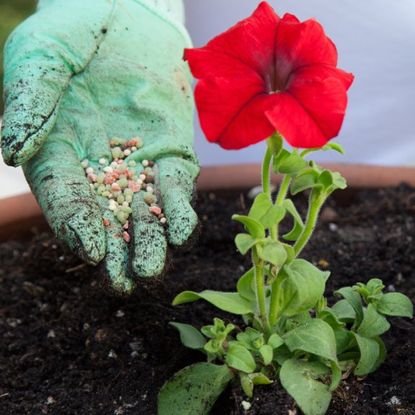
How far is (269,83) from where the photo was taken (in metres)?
0.90

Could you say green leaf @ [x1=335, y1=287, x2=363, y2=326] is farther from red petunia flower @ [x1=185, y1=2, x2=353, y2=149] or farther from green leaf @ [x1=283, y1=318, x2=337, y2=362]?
red petunia flower @ [x1=185, y1=2, x2=353, y2=149]

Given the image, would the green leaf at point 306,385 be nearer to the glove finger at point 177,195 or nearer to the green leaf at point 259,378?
the green leaf at point 259,378

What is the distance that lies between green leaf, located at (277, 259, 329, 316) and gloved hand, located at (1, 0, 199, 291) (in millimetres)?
156

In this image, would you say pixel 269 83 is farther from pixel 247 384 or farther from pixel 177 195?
pixel 247 384

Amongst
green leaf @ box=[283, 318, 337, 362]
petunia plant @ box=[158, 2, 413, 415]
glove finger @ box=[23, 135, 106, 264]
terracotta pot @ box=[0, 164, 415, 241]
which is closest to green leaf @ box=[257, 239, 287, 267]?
petunia plant @ box=[158, 2, 413, 415]

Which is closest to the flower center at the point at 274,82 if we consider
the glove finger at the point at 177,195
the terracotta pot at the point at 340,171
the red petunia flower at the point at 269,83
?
the red petunia flower at the point at 269,83

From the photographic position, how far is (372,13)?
72.0 inches

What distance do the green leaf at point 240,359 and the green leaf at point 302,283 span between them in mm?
90

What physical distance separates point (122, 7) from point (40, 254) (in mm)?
520

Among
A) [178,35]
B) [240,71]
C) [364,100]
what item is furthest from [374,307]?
[364,100]

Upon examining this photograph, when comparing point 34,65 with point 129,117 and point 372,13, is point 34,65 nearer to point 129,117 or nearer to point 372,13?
point 129,117

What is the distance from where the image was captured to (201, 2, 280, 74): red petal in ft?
2.83

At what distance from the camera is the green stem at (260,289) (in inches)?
36.3

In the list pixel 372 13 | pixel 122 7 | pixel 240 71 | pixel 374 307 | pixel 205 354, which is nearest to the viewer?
pixel 240 71
